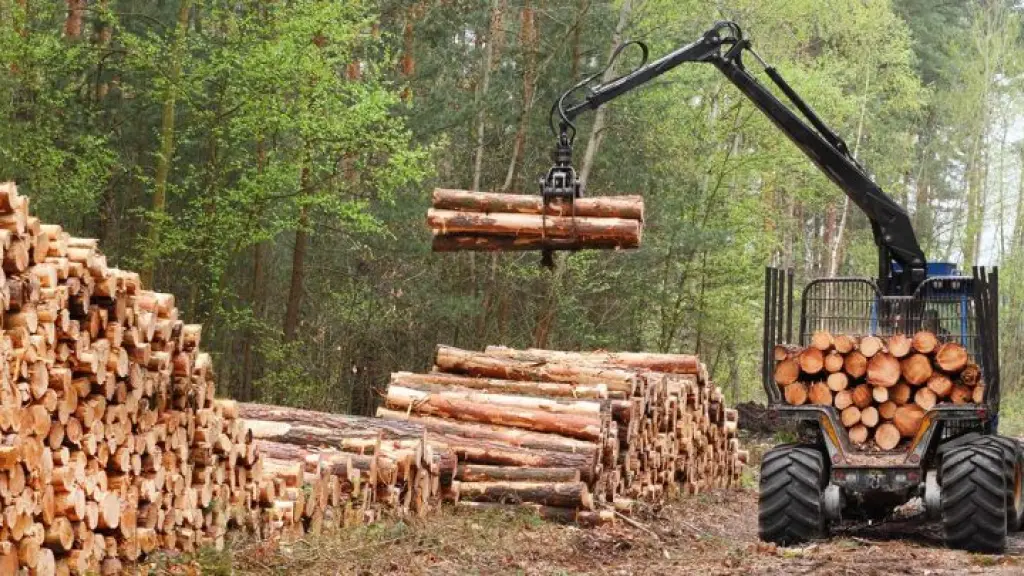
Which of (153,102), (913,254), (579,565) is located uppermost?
(153,102)

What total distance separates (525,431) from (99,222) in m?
13.8

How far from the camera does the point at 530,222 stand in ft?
38.7

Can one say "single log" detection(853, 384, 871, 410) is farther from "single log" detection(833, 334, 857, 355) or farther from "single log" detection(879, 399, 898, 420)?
"single log" detection(833, 334, 857, 355)

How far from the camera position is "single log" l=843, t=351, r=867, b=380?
12164 mm

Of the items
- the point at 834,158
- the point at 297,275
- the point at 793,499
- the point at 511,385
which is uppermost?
the point at 834,158

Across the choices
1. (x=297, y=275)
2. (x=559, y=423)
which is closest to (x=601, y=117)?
(x=297, y=275)

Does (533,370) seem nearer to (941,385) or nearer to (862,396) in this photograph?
(862,396)

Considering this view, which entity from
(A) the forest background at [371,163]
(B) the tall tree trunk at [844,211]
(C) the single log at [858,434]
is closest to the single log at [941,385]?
(C) the single log at [858,434]

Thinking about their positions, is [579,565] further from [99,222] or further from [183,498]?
[99,222]

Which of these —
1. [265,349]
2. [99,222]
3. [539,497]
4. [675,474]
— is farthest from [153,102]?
[539,497]

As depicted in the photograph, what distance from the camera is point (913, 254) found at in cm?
1380

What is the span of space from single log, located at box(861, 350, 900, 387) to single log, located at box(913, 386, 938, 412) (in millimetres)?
228

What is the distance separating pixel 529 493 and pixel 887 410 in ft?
10.8

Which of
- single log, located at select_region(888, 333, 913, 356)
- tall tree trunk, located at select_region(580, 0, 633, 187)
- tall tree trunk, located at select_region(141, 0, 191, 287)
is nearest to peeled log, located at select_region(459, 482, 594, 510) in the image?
single log, located at select_region(888, 333, 913, 356)
